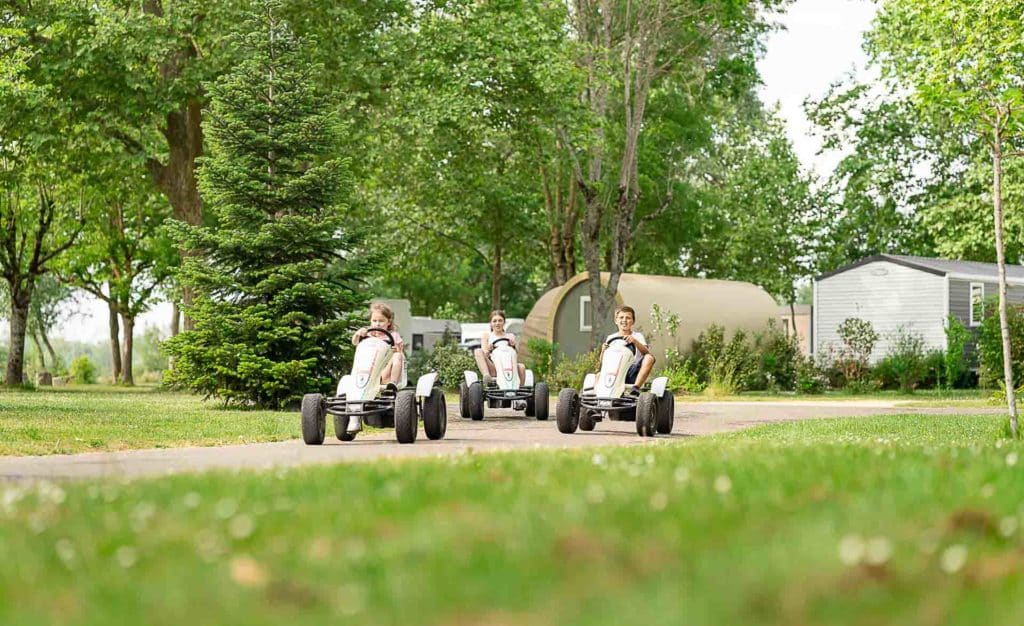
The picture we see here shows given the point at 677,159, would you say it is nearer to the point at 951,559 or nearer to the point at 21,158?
the point at 21,158

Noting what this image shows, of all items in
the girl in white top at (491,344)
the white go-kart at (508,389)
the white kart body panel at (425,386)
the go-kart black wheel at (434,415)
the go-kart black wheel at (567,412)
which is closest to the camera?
the white kart body panel at (425,386)

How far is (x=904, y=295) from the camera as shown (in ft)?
115

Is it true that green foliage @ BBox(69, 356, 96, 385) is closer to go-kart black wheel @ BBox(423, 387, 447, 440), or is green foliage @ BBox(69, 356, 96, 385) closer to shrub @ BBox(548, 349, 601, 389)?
shrub @ BBox(548, 349, 601, 389)

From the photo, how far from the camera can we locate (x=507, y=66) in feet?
83.6

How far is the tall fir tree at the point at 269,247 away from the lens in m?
21.5

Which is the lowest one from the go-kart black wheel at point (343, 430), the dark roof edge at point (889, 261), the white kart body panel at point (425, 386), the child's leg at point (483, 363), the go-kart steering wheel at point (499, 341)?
the go-kart black wheel at point (343, 430)

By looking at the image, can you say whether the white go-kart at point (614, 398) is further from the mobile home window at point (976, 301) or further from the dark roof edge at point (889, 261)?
the dark roof edge at point (889, 261)

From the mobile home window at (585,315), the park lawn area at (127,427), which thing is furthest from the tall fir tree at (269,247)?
the mobile home window at (585,315)

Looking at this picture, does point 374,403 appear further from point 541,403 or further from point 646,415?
point 541,403

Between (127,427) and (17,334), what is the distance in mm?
26053

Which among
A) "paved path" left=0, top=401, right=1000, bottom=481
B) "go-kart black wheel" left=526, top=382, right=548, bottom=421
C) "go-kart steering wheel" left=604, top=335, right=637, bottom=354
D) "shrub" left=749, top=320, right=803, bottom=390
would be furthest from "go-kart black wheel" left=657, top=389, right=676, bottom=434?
"shrub" left=749, top=320, right=803, bottom=390

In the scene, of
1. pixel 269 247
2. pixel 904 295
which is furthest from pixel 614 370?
pixel 904 295

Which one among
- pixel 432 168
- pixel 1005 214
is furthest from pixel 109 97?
pixel 1005 214

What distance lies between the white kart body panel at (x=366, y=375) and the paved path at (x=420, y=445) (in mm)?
539
